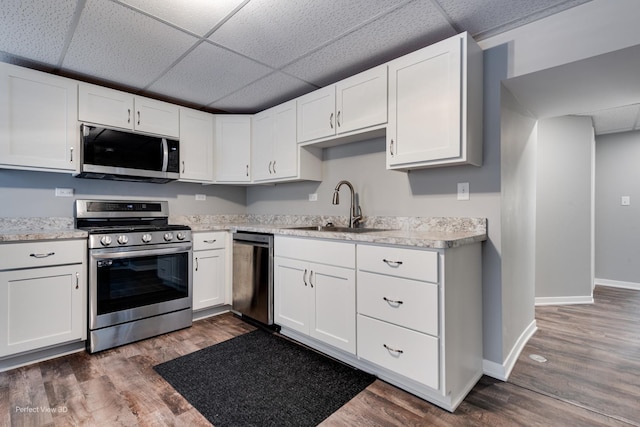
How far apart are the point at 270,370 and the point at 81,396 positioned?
109cm

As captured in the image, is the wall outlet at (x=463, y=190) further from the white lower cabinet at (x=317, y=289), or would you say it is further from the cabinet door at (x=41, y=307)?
the cabinet door at (x=41, y=307)

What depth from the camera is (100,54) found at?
2270mm

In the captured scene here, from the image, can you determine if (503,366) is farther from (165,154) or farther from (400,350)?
(165,154)

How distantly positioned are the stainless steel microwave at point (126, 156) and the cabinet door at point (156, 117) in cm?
12

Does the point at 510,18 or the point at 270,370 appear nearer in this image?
the point at 510,18

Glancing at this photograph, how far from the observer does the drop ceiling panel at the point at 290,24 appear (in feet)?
5.71

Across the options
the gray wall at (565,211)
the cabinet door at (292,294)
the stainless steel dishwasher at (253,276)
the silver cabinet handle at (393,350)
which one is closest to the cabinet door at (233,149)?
the stainless steel dishwasher at (253,276)

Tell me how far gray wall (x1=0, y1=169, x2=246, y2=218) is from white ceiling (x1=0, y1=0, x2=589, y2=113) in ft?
2.94

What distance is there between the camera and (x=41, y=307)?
7.19 feet

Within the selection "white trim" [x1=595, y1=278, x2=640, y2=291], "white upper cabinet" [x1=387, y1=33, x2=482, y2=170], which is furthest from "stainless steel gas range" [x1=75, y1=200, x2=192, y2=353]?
"white trim" [x1=595, y1=278, x2=640, y2=291]

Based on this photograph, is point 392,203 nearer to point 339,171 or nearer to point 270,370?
point 339,171

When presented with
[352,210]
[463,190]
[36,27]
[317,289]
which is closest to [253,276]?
[317,289]

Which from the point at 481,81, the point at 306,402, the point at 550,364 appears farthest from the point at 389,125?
the point at 550,364

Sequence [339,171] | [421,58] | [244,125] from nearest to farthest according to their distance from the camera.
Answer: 1. [421,58]
2. [339,171]
3. [244,125]
